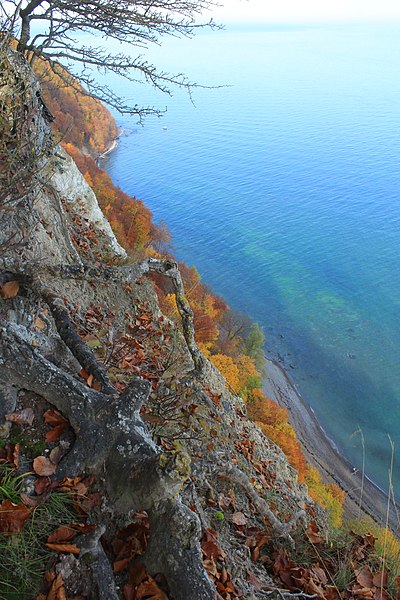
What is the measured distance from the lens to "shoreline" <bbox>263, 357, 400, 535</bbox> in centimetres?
2946

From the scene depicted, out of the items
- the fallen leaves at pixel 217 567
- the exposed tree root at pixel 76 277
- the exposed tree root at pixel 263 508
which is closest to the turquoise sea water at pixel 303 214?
the exposed tree root at pixel 76 277

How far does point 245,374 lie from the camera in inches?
1414

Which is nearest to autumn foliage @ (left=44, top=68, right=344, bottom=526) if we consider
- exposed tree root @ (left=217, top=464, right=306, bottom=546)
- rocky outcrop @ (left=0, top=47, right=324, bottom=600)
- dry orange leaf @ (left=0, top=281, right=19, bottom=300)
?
rocky outcrop @ (left=0, top=47, right=324, bottom=600)

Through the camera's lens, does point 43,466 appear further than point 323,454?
No

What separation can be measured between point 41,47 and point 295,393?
112 ft

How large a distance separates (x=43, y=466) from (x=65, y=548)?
26.8 inches

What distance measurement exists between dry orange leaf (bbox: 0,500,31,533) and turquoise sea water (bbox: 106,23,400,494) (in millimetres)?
18606

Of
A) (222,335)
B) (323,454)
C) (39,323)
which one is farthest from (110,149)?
(39,323)

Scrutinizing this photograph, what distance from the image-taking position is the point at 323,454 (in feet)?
108

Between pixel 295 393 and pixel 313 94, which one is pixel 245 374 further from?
pixel 313 94

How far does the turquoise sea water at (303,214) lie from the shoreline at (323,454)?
39.7 inches

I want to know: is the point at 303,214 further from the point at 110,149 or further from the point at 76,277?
the point at 76,277

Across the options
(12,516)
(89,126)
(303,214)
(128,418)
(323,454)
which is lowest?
(323,454)

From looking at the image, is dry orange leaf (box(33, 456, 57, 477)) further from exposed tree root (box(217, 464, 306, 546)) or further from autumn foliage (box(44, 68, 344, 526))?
autumn foliage (box(44, 68, 344, 526))
